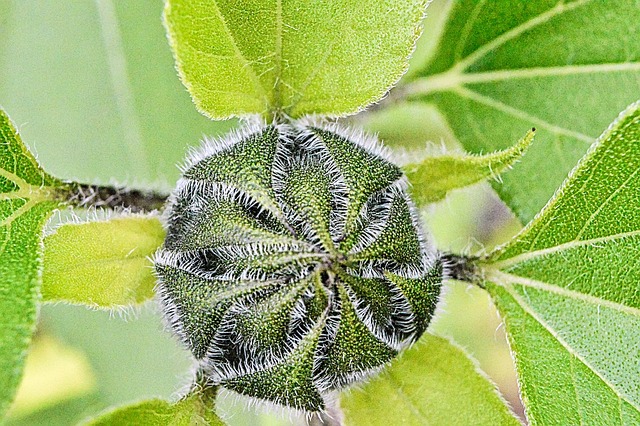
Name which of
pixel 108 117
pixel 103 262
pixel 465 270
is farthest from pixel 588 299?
pixel 108 117

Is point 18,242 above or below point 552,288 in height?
below

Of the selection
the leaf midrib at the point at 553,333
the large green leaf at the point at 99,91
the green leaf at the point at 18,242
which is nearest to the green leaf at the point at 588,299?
the leaf midrib at the point at 553,333

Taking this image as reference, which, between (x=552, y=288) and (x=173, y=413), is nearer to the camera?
(x=173, y=413)

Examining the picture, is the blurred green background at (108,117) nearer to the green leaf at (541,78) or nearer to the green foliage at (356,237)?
the green leaf at (541,78)

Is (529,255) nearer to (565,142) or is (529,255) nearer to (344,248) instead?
(565,142)

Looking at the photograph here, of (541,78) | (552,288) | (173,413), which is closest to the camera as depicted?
(173,413)

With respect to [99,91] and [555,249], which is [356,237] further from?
[99,91]

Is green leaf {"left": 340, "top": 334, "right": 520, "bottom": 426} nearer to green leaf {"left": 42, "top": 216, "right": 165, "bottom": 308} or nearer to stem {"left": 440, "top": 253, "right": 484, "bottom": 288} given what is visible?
stem {"left": 440, "top": 253, "right": 484, "bottom": 288}
